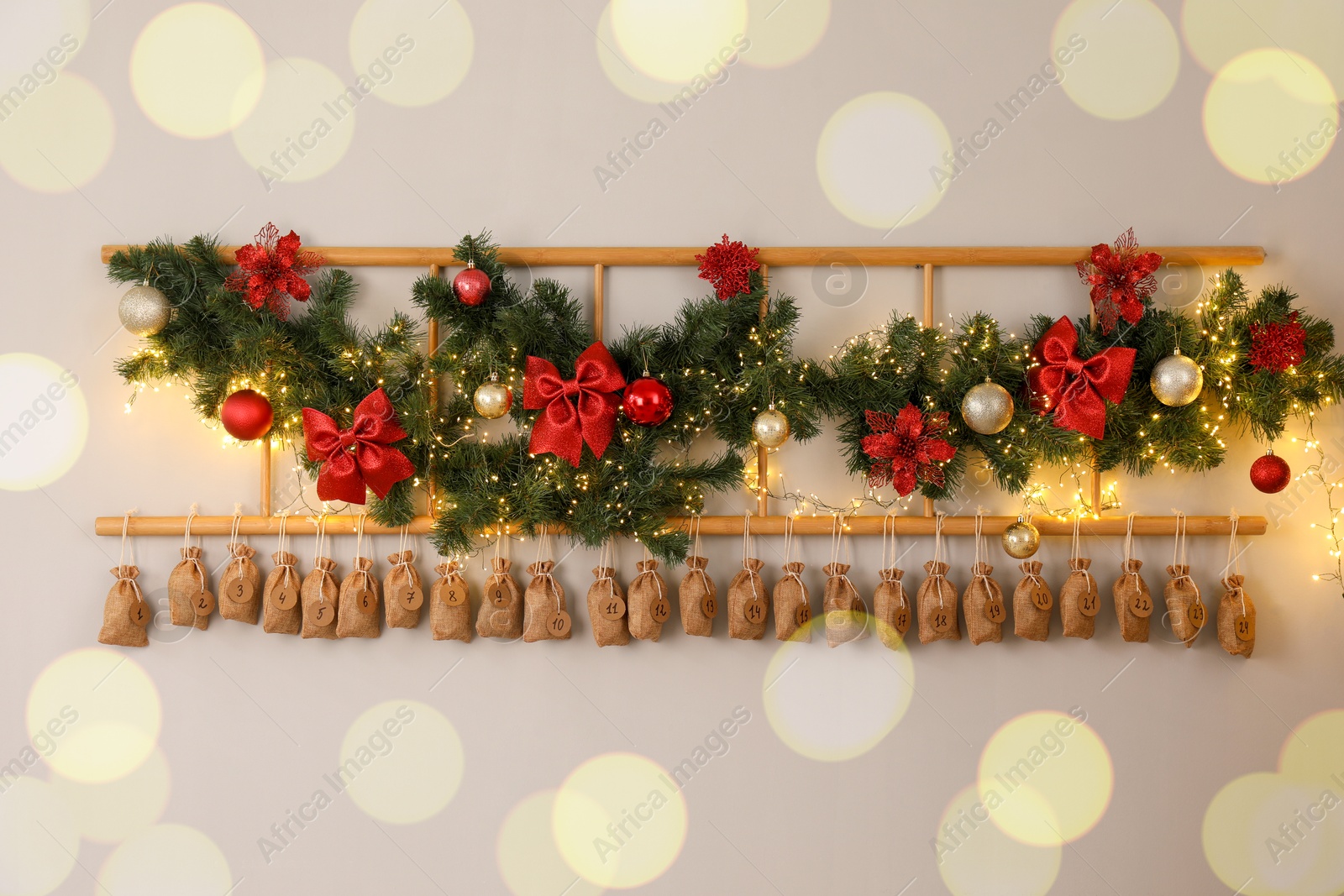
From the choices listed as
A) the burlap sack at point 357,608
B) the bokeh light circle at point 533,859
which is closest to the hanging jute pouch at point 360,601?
the burlap sack at point 357,608

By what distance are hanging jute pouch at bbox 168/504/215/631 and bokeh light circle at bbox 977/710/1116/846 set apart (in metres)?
1.55

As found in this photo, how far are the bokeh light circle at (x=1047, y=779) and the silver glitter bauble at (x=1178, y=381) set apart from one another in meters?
0.65

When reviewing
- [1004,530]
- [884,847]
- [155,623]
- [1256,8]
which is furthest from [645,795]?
[1256,8]

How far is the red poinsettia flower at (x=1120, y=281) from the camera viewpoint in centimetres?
146

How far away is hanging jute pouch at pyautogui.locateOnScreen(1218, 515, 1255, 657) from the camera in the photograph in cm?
152

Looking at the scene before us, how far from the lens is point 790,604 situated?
1534 millimetres

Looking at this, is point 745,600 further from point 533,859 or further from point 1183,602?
point 1183,602

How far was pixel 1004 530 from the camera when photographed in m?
1.53

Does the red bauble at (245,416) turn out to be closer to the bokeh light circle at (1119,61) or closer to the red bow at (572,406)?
the red bow at (572,406)

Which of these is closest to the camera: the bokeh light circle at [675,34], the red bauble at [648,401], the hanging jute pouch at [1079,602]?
the red bauble at [648,401]

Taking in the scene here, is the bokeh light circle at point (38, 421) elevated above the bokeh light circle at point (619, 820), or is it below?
above

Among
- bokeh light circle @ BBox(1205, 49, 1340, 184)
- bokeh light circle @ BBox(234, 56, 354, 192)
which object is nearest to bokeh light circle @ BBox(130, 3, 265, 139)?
bokeh light circle @ BBox(234, 56, 354, 192)

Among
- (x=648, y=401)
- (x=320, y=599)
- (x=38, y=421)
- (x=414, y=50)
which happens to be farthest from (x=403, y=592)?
(x=414, y=50)

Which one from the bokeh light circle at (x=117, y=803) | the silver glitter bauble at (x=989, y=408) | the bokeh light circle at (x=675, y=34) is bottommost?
the bokeh light circle at (x=117, y=803)
